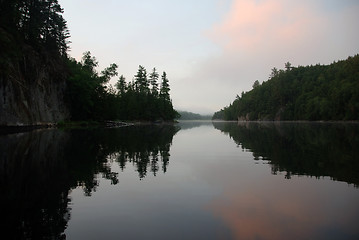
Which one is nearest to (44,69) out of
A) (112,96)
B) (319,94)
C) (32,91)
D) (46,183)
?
(32,91)

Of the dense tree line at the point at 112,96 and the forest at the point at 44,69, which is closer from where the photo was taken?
the forest at the point at 44,69

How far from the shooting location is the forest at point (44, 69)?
1682 inches

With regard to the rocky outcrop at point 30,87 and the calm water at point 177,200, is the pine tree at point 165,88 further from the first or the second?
the calm water at point 177,200

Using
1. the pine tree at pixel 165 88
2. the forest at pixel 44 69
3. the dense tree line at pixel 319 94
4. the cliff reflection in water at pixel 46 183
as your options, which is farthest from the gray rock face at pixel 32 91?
the dense tree line at pixel 319 94

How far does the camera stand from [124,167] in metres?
14.7

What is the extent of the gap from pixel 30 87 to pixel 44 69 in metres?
8.08

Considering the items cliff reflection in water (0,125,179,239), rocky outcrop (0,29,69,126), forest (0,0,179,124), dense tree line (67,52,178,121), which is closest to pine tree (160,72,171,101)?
dense tree line (67,52,178,121)

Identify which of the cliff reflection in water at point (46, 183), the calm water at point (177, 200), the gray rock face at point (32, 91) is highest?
the gray rock face at point (32, 91)

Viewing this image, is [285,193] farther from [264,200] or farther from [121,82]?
[121,82]

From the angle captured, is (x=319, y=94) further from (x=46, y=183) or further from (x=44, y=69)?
(x=46, y=183)

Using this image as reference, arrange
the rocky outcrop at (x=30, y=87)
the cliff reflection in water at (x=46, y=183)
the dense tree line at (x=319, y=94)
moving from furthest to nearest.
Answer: the dense tree line at (x=319, y=94), the rocky outcrop at (x=30, y=87), the cliff reflection in water at (x=46, y=183)

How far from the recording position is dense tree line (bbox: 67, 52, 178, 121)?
2771 inches

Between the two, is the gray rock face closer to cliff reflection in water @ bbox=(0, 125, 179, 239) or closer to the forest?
the forest

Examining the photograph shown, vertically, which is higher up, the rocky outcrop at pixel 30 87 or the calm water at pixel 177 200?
the rocky outcrop at pixel 30 87
